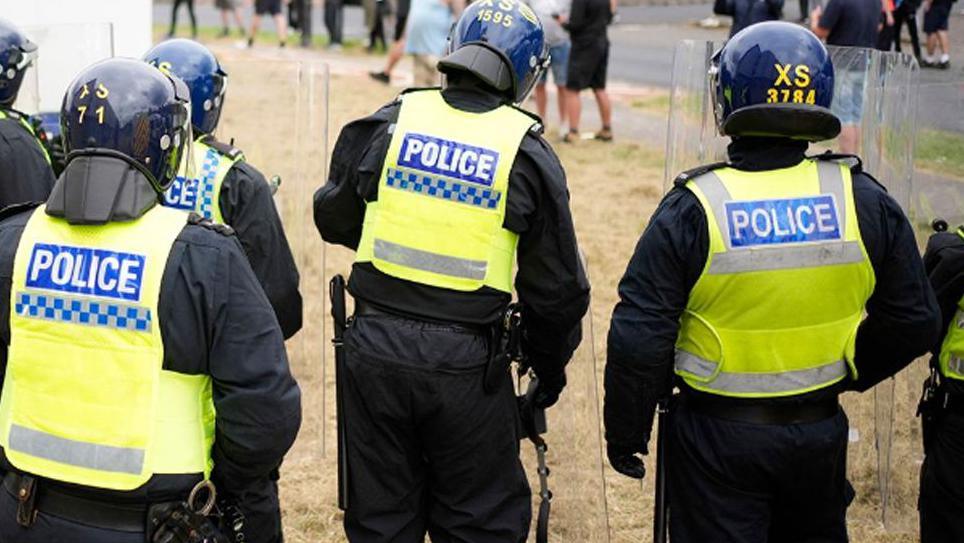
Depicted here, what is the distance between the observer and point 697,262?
12.2 feet

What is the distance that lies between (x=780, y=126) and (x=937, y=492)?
4.82 feet

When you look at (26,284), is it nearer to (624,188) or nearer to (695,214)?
(695,214)

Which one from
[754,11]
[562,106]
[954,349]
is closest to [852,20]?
[754,11]

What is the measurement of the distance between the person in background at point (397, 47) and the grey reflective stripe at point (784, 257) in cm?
1351

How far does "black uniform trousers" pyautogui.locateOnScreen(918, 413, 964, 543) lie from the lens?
4.30 meters

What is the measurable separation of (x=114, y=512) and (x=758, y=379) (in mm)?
1812

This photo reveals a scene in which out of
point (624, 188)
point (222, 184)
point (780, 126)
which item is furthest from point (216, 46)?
point (780, 126)

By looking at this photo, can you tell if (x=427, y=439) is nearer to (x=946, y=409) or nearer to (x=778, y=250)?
(x=778, y=250)

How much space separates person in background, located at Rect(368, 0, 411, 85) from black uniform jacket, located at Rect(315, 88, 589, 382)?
12.7 metres

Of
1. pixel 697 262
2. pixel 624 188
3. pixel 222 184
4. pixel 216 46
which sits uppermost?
pixel 697 262

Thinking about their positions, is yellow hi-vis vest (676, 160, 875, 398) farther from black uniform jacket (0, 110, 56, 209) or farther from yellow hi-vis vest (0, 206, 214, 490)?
black uniform jacket (0, 110, 56, 209)

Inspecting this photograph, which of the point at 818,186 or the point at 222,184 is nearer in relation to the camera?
the point at 818,186

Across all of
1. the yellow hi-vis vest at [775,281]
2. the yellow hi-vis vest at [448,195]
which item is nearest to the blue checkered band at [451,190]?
the yellow hi-vis vest at [448,195]

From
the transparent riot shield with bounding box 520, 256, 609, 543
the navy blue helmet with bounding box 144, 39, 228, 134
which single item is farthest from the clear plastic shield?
the transparent riot shield with bounding box 520, 256, 609, 543
